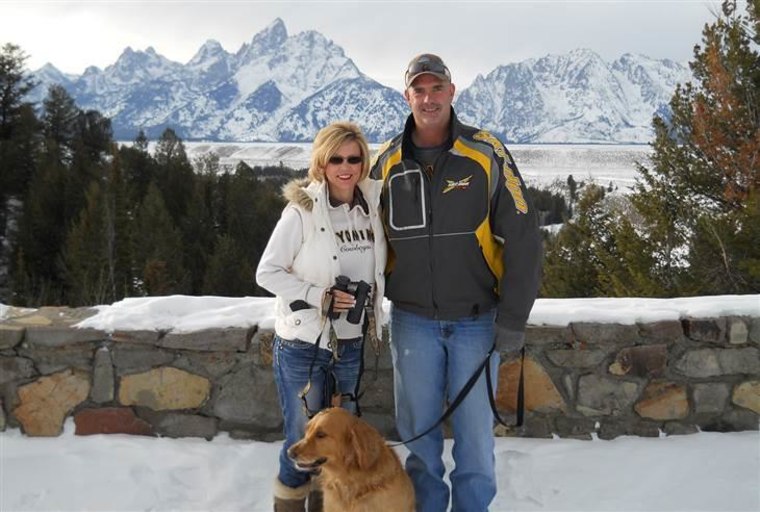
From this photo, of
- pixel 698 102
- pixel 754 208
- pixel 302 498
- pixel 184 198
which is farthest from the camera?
pixel 184 198

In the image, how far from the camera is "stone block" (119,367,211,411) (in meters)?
4.09

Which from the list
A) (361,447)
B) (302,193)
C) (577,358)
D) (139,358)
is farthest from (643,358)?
(139,358)

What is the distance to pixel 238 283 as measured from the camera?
1560 inches

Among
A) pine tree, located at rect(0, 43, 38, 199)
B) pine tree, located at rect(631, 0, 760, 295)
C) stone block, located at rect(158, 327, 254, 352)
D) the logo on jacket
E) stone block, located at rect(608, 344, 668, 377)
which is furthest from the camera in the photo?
pine tree, located at rect(0, 43, 38, 199)

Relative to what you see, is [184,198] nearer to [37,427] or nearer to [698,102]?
[698,102]

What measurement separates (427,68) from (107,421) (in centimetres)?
307

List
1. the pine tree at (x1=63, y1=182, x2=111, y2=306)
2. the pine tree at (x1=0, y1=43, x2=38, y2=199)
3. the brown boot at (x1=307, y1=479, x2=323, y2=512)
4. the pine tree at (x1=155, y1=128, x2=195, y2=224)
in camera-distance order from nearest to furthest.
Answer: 1. the brown boot at (x1=307, y1=479, x2=323, y2=512)
2. the pine tree at (x1=63, y1=182, x2=111, y2=306)
3. the pine tree at (x1=0, y1=43, x2=38, y2=199)
4. the pine tree at (x1=155, y1=128, x2=195, y2=224)

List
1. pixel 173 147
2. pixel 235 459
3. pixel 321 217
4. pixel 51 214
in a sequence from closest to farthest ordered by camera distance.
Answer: pixel 321 217 → pixel 235 459 → pixel 51 214 → pixel 173 147

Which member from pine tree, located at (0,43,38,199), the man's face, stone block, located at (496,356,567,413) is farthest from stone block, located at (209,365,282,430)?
pine tree, located at (0,43,38,199)

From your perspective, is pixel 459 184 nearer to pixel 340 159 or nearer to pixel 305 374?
pixel 340 159

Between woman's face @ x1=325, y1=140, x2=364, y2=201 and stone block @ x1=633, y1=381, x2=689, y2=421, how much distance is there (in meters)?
2.60

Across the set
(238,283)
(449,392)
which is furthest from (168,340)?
(238,283)

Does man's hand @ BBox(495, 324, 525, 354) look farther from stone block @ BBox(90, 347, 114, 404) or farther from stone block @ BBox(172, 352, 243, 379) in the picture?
stone block @ BBox(90, 347, 114, 404)

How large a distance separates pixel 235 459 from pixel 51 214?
40.5 metres
